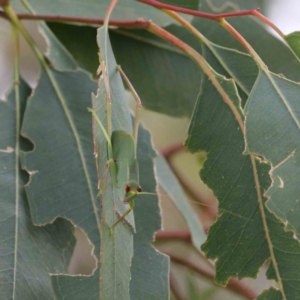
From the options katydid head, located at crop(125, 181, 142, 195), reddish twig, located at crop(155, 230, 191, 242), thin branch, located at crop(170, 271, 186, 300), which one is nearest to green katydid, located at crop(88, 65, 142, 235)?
katydid head, located at crop(125, 181, 142, 195)

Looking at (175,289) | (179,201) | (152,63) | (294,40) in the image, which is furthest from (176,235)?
(294,40)

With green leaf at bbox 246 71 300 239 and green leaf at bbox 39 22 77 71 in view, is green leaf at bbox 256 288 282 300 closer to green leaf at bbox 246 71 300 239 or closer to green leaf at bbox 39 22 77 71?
green leaf at bbox 246 71 300 239

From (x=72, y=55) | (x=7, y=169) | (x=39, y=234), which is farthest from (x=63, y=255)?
(x=72, y=55)

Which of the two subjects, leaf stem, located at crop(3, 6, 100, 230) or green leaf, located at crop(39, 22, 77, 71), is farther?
green leaf, located at crop(39, 22, 77, 71)

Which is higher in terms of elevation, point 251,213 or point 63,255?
point 251,213

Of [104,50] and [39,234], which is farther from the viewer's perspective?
[39,234]

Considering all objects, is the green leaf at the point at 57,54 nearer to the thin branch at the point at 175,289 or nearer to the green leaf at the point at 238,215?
the green leaf at the point at 238,215

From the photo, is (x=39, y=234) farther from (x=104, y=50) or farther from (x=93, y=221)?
(x=104, y=50)
